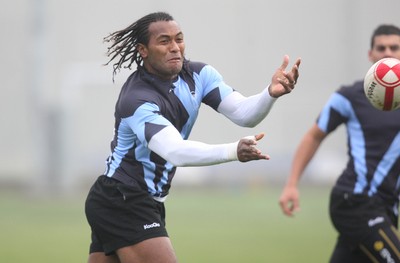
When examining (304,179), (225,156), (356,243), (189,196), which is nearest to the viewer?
(225,156)

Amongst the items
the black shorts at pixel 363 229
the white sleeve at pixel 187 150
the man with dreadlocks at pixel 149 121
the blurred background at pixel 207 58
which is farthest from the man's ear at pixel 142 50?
the blurred background at pixel 207 58

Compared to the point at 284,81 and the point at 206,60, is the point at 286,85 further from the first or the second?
the point at 206,60

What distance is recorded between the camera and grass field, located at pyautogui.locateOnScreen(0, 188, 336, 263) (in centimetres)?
1295

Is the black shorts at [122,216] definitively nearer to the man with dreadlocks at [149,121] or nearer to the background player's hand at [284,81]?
the man with dreadlocks at [149,121]

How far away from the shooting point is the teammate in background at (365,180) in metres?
7.22

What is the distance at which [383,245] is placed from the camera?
706cm

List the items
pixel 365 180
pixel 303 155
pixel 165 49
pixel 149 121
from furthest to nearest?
pixel 303 155 → pixel 365 180 → pixel 165 49 → pixel 149 121

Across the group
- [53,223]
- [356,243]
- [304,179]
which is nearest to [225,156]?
[356,243]

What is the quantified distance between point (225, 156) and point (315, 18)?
23.1 meters

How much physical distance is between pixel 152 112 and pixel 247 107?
0.75 metres

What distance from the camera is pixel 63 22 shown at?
28.7 m

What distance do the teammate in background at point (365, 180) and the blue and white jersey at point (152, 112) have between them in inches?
56.5

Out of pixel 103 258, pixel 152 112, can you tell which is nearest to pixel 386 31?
pixel 152 112

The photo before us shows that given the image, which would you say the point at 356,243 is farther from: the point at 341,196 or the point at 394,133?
the point at 394,133
